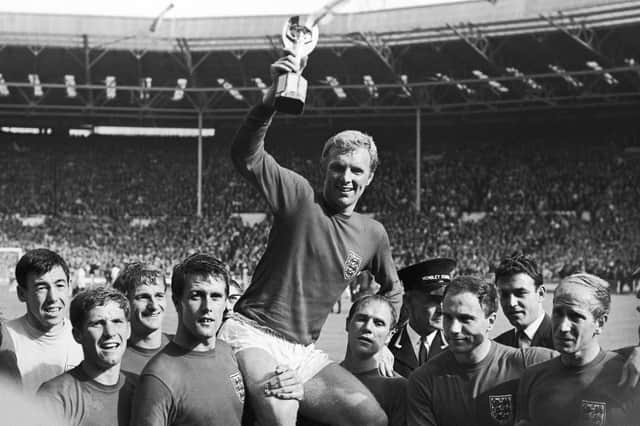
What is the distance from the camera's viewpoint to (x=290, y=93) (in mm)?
3275

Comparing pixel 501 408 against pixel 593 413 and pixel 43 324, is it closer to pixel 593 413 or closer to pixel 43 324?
pixel 593 413

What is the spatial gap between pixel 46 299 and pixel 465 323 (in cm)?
222

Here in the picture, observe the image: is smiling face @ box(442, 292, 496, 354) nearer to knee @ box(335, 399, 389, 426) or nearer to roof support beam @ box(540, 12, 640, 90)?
knee @ box(335, 399, 389, 426)

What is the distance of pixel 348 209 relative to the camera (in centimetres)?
396

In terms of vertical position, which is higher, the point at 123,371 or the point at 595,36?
the point at 595,36

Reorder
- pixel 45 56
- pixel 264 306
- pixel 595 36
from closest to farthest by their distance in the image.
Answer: pixel 264 306 → pixel 595 36 → pixel 45 56

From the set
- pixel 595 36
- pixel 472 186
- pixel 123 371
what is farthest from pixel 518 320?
pixel 472 186

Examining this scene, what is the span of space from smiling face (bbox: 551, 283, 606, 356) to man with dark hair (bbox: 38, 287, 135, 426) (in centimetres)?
190

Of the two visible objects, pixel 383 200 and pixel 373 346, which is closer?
pixel 373 346

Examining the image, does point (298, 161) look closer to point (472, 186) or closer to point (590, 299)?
point (472, 186)

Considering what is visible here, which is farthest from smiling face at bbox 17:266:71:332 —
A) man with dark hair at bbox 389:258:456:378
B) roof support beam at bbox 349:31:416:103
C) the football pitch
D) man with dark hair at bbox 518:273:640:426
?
roof support beam at bbox 349:31:416:103

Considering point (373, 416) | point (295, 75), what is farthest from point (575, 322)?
point (295, 75)

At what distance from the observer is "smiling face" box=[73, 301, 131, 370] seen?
3.63 metres

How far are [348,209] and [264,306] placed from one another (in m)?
0.61
